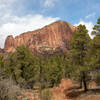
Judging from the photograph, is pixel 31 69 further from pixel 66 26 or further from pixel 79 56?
pixel 66 26

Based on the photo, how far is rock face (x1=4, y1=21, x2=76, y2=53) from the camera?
135500mm

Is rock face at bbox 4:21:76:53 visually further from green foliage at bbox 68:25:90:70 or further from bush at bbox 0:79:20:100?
bush at bbox 0:79:20:100

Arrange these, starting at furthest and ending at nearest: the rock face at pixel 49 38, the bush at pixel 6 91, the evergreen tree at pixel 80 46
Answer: the rock face at pixel 49 38 < the evergreen tree at pixel 80 46 < the bush at pixel 6 91

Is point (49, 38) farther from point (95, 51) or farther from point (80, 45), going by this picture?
point (95, 51)

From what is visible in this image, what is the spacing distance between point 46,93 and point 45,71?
2520 cm

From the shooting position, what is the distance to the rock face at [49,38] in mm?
135500

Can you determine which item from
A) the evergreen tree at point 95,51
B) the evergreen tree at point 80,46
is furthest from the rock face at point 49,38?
the evergreen tree at point 95,51

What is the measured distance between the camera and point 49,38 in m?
145

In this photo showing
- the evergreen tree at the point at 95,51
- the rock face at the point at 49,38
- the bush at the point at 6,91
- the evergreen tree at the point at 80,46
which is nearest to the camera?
the bush at the point at 6,91

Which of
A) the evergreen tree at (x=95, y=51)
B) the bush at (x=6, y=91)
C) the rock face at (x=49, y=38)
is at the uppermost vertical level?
the rock face at (x=49, y=38)

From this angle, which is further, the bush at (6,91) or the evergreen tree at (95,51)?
the evergreen tree at (95,51)

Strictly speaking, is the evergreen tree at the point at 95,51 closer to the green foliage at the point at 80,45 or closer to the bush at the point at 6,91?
the green foliage at the point at 80,45

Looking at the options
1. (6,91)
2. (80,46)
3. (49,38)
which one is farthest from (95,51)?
(49,38)

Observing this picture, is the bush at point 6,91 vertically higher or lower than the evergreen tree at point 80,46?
lower
